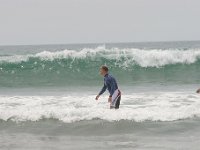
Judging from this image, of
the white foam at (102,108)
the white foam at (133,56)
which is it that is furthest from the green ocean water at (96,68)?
the white foam at (102,108)

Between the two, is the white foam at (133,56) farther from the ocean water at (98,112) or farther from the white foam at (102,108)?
the white foam at (102,108)

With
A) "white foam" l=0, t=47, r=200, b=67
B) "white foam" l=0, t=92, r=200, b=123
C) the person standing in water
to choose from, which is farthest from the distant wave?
the person standing in water

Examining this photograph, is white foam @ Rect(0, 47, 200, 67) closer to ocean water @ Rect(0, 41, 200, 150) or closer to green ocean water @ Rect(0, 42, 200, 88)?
green ocean water @ Rect(0, 42, 200, 88)

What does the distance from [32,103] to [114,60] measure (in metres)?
12.4

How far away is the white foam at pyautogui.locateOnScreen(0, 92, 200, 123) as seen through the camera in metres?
10.9

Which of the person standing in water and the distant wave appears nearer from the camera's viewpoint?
the person standing in water

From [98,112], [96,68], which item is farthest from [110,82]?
[96,68]

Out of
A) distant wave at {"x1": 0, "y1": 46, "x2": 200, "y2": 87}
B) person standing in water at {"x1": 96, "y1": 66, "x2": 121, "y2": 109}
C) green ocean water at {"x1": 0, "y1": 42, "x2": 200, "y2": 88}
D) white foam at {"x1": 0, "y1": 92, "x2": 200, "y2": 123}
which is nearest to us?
person standing in water at {"x1": 96, "y1": 66, "x2": 121, "y2": 109}

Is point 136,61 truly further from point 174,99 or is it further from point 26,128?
point 26,128

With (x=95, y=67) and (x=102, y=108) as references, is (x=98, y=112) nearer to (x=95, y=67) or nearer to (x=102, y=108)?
(x=102, y=108)

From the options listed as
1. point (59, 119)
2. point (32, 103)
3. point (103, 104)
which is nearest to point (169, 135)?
point (59, 119)

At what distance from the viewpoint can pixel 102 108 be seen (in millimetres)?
12258

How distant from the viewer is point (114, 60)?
25531mm

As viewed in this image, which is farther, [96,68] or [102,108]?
[96,68]
